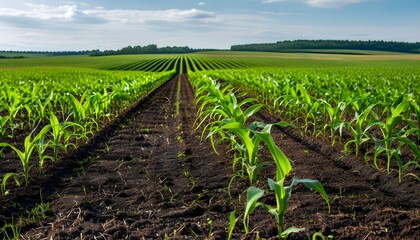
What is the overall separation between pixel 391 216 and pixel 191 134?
4.37m

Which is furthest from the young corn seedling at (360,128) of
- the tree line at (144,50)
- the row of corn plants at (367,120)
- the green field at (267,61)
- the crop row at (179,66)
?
the tree line at (144,50)

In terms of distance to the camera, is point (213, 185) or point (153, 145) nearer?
point (213, 185)

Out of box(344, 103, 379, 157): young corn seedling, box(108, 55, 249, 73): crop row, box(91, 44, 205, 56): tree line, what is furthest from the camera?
box(91, 44, 205, 56): tree line

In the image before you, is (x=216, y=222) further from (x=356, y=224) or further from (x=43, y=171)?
(x=43, y=171)

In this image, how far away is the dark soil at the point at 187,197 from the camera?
317cm

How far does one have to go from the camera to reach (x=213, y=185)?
4.27 metres

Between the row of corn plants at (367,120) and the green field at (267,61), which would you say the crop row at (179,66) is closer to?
the green field at (267,61)

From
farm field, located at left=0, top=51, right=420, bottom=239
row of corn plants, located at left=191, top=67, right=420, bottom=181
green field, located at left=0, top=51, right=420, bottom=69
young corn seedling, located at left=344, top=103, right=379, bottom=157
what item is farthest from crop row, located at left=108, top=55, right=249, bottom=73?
young corn seedling, located at left=344, top=103, right=379, bottom=157

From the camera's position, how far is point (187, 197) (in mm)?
3939

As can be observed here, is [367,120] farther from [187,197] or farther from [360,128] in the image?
[187,197]

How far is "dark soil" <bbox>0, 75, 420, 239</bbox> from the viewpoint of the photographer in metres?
3.17

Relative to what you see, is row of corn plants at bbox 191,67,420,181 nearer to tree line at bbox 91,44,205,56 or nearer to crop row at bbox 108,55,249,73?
crop row at bbox 108,55,249,73

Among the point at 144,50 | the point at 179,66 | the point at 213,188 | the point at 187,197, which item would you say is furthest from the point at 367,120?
the point at 144,50

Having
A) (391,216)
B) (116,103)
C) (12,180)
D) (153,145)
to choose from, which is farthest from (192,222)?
(116,103)
